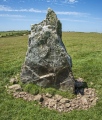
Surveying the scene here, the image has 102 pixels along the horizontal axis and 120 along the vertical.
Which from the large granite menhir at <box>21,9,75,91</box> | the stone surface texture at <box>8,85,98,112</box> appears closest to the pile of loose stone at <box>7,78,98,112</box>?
the stone surface texture at <box>8,85,98,112</box>

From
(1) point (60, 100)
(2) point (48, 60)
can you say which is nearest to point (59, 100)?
(1) point (60, 100)

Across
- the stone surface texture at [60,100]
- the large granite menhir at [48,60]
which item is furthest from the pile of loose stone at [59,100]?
the large granite menhir at [48,60]

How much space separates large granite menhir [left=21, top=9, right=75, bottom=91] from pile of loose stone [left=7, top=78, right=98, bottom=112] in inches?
30.5

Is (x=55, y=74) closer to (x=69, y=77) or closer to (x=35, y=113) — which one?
(x=69, y=77)

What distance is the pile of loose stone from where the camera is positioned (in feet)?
32.9

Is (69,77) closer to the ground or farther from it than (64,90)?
farther from it

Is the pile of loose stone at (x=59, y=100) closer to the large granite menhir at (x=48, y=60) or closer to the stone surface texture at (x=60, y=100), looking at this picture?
the stone surface texture at (x=60, y=100)

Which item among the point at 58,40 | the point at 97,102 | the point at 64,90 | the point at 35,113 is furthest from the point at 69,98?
the point at 58,40

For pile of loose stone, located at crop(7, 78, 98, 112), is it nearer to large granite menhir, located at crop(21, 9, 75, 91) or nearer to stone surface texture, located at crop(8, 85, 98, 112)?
stone surface texture, located at crop(8, 85, 98, 112)

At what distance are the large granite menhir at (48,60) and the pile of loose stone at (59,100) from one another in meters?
0.77

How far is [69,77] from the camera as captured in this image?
11.1m

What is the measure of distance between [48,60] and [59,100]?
7.09 ft

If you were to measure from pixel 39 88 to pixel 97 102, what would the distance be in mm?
3018

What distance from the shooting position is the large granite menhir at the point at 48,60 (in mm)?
11094
